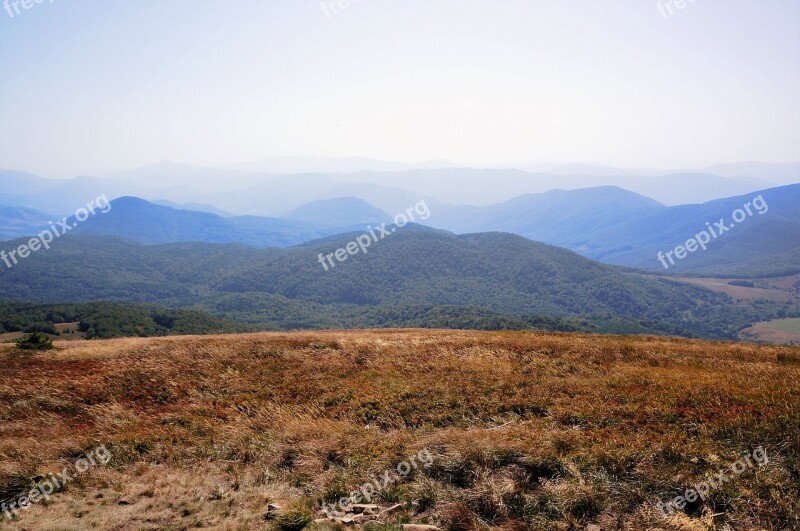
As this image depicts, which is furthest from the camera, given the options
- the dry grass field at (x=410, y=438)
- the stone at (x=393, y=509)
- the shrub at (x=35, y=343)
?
the shrub at (x=35, y=343)

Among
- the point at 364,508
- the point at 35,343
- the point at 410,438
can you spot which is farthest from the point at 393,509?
the point at 35,343

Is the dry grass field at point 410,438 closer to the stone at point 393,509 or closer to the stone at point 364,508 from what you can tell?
the stone at point 393,509

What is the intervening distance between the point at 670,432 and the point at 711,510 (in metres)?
2.89

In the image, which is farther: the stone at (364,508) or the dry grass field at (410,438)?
the stone at (364,508)

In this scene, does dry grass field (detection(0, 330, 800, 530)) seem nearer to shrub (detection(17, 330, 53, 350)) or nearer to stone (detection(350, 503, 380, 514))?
stone (detection(350, 503, 380, 514))


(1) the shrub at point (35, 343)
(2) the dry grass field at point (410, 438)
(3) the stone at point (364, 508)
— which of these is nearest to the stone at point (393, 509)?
(2) the dry grass field at point (410, 438)

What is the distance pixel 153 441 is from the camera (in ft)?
38.2

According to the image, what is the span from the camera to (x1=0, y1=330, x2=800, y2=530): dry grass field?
7.93m

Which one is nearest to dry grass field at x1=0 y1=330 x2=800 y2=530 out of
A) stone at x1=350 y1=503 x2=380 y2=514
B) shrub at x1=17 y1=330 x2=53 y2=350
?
stone at x1=350 y1=503 x2=380 y2=514

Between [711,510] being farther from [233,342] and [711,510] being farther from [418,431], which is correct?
[233,342]

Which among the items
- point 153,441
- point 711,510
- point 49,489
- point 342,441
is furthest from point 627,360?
point 49,489

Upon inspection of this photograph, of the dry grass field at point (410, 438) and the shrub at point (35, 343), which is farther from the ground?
the dry grass field at point (410, 438)

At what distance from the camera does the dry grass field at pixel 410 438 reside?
7934 mm

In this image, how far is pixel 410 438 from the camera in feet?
35.4
